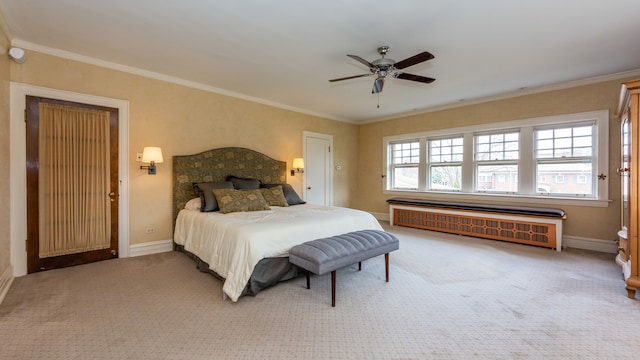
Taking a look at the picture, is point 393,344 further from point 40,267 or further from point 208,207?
point 40,267

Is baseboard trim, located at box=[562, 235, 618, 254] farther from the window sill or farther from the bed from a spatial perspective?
the bed

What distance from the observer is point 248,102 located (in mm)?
4969

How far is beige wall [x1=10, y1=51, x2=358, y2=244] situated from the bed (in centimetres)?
21

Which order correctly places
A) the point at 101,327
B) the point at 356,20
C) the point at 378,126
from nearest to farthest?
1. the point at 101,327
2. the point at 356,20
3. the point at 378,126

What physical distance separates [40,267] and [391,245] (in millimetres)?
3980

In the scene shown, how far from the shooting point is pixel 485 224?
4816 millimetres

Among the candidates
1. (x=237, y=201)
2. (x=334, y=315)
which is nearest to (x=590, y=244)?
(x=334, y=315)

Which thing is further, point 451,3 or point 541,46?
point 541,46

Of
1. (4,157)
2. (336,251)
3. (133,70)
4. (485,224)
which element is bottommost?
(485,224)

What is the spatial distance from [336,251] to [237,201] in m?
1.78

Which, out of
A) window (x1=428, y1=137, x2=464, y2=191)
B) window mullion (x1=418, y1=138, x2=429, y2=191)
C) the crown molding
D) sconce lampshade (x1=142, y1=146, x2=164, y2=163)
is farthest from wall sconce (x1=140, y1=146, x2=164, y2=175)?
window (x1=428, y1=137, x2=464, y2=191)

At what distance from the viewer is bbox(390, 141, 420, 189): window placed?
Result: 6301 millimetres

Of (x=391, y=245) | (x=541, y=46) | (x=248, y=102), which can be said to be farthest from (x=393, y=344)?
(x=248, y=102)

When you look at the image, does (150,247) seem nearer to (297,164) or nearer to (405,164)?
(297,164)
